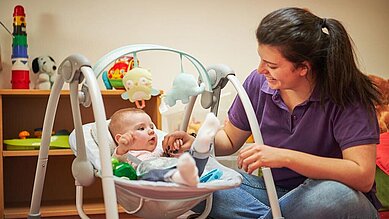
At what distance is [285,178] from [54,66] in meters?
1.42

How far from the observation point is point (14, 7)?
2498 millimetres

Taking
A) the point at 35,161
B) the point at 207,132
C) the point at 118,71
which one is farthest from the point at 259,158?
the point at 35,161

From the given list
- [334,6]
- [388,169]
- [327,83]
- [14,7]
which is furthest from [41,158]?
[334,6]

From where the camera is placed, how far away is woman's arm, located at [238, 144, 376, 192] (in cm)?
123

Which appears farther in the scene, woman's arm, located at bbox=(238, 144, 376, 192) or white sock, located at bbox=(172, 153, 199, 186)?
woman's arm, located at bbox=(238, 144, 376, 192)

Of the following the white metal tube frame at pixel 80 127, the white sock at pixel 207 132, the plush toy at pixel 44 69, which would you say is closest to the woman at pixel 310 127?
the white sock at pixel 207 132

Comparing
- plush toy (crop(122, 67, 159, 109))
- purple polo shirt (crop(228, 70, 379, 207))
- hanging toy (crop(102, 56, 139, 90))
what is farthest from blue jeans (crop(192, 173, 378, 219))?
hanging toy (crop(102, 56, 139, 90))

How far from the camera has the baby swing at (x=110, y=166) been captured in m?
1.14

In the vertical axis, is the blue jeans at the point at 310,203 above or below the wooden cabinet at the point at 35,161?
above

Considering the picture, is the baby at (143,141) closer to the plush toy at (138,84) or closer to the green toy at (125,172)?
the green toy at (125,172)

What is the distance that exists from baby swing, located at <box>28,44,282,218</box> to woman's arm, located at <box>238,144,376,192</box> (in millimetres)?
76

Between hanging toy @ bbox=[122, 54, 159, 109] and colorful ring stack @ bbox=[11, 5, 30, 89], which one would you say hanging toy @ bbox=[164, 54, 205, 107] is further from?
colorful ring stack @ bbox=[11, 5, 30, 89]

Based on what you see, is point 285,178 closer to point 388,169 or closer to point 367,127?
point 367,127

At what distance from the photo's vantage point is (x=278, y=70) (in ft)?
4.45
